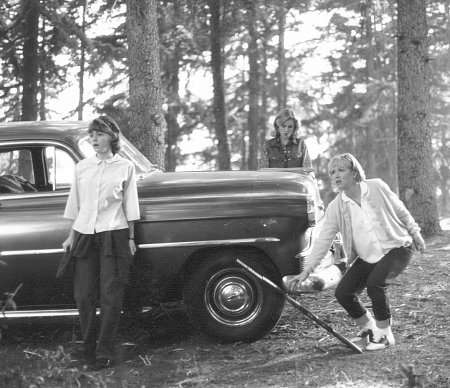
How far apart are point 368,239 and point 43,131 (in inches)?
118

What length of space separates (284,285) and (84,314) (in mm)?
1635

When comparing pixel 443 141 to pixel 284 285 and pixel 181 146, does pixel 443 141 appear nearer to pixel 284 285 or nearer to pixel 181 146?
pixel 181 146

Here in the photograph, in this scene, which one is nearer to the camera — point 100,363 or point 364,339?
point 100,363

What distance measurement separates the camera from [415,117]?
1202 centimetres

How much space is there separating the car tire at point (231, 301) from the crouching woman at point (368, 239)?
32cm

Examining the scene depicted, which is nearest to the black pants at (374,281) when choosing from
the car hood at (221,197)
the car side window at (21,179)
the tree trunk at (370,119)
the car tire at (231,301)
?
the car tire at (231,301)

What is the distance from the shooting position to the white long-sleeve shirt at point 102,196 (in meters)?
5.28

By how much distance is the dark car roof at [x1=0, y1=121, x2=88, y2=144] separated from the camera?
6.02 m

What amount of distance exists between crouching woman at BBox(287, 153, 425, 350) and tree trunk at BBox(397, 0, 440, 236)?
6.76m

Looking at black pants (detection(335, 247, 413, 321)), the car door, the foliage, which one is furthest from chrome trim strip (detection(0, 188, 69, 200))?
the foliage

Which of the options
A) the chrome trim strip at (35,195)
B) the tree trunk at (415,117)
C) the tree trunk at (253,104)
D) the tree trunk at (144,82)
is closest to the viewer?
the chrome trim strip at (35,195)

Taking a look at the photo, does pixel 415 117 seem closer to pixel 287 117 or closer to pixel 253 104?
pixel 287 117

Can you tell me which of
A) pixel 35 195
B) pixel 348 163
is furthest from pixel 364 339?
pixel 35 195

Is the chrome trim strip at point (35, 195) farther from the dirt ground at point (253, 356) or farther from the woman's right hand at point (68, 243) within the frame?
the dirt ground at point (253, 356)
